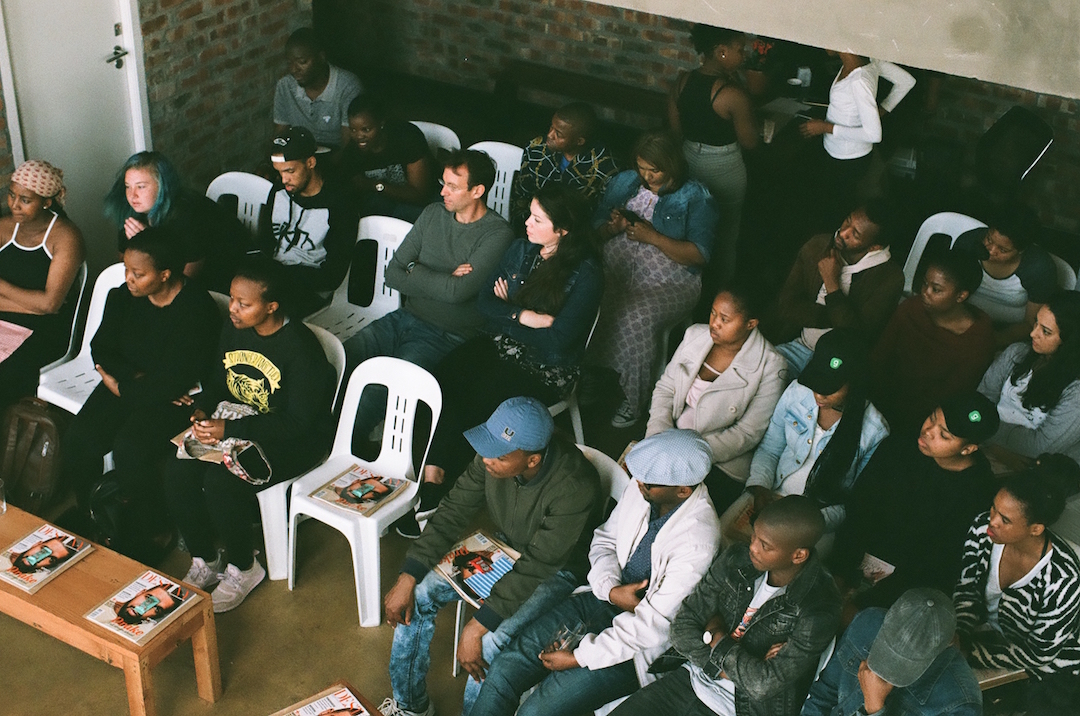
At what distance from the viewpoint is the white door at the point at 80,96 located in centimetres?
474

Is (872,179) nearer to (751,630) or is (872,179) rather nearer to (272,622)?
(751,630)

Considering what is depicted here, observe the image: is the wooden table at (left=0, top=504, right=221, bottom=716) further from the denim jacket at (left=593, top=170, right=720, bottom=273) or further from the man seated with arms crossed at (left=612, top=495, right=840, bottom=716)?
the denim jacket at (left=593, top=170, right=720, bottom=273)

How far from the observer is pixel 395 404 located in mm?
3879

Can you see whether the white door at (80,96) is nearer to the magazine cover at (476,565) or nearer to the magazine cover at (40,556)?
the magazine cover at (40,556)

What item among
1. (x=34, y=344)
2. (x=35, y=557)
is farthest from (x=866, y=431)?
(x=34, y=344)

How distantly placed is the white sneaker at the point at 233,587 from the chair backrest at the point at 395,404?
0.54m

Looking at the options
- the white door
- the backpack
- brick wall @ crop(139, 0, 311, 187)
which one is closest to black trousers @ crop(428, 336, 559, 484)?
the backpack

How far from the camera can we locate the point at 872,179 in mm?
5105

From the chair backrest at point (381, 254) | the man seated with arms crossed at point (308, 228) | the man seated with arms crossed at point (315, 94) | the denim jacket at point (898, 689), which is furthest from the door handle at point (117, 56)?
the denim jacket at point (898, 689)

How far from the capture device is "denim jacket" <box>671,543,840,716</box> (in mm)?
2738

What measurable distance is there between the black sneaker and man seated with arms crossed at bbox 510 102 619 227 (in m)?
1.46

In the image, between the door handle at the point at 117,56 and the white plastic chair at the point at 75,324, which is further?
the door handle at the point at 117,56

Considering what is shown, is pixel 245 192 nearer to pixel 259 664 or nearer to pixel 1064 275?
pixel 259 664

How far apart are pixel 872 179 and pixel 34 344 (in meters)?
3.93
